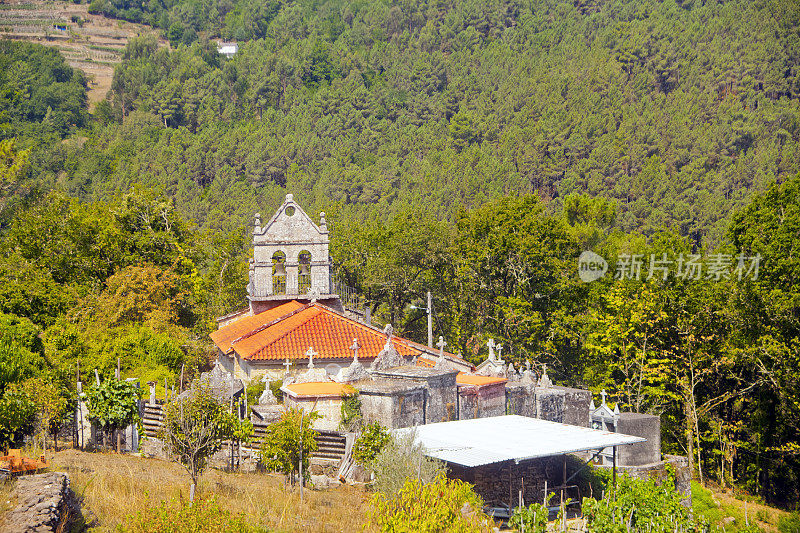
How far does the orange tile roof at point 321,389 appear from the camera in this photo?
2524cm

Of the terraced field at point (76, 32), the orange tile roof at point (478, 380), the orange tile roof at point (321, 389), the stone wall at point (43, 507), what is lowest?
the stone wall at point (43, 507)

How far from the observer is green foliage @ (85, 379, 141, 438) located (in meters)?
24.5

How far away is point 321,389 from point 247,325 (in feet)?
46.4

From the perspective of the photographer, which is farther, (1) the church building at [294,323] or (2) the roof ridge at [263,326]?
(2) the roof ridge at [263,326]

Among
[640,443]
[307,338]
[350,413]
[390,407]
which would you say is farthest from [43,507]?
[307,338]

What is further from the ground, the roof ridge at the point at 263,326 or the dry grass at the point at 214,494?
the roof ridge at the point at 263,326

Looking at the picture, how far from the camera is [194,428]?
19453mm

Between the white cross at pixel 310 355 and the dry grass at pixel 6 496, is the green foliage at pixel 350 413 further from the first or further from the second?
the dry grass at pixel 6 496

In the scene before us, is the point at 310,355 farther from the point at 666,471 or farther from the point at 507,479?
the point at 666,471

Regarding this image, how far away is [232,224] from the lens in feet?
291

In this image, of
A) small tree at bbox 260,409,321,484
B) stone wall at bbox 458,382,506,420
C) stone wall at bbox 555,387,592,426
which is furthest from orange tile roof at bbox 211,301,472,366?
small tree at bbox 260,409,321,484

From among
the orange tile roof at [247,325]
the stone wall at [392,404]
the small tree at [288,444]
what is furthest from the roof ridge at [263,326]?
the small tree at [288,444]

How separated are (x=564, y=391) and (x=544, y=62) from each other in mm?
111000

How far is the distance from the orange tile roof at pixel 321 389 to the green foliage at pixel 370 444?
2762mm
